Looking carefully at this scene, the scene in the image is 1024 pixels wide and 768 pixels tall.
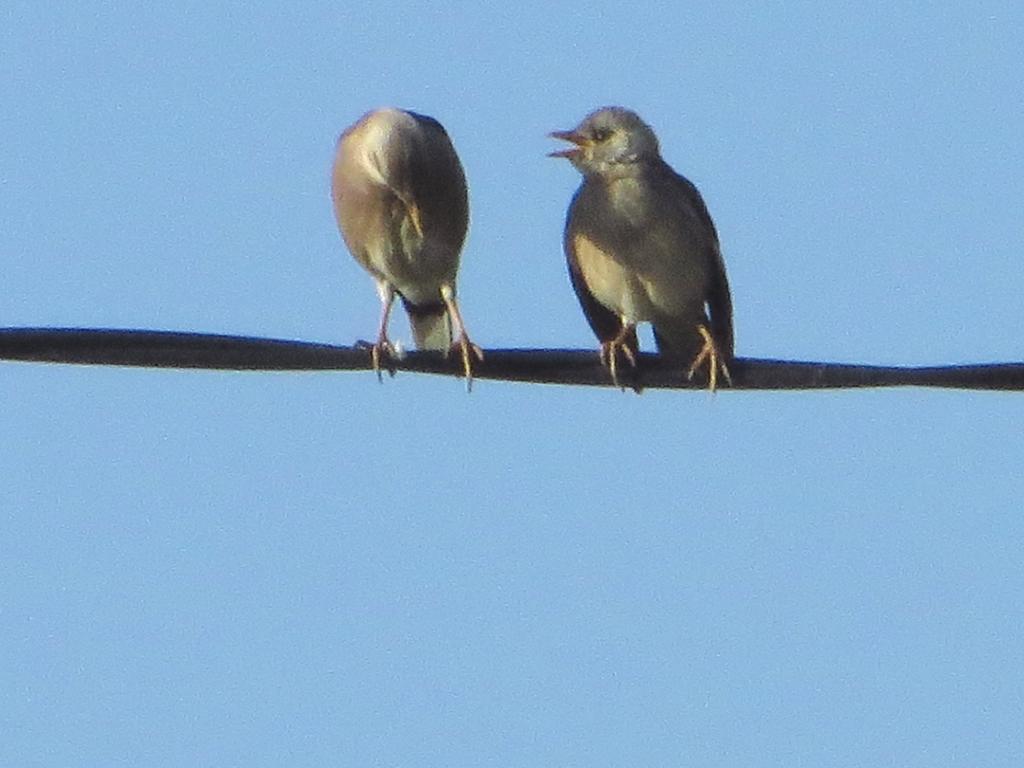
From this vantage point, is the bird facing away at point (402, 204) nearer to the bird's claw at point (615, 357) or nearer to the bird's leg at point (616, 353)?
the bird's leg at point (616, 353)

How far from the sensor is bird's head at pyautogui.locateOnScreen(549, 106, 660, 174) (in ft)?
31.8

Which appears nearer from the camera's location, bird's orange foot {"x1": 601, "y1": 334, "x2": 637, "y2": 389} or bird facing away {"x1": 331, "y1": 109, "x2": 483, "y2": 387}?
bird's orange foot {"x1": 601, "y1": 334, "x2": 637, "y2": 389}

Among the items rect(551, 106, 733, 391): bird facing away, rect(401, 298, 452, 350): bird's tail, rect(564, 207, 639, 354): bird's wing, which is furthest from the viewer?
rect(401, 298, 452, 350): bird's tail

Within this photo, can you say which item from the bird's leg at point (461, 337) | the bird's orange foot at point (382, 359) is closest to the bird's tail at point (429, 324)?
the bird's leg at point (461, 337)

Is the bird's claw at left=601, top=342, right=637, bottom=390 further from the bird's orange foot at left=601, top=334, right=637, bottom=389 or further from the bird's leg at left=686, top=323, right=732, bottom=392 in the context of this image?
the bird's leg at left=686, top=323, right=732, bottom=392

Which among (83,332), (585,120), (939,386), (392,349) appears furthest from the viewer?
(585,120)

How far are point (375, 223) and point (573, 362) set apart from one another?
2.98m

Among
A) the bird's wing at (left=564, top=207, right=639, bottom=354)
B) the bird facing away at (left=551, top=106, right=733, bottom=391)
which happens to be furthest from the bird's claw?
the bird's wing at (left=564, top=207, right=639, bottom=354)

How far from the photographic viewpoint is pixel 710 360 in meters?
8.57

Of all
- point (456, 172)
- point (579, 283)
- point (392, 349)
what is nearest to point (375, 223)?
point (456, 172)

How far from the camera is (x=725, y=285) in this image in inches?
372

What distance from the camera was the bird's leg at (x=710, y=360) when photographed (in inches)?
275

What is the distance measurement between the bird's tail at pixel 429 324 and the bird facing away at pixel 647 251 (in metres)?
0.59

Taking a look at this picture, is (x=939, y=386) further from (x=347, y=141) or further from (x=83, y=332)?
(x=347, y=141)
